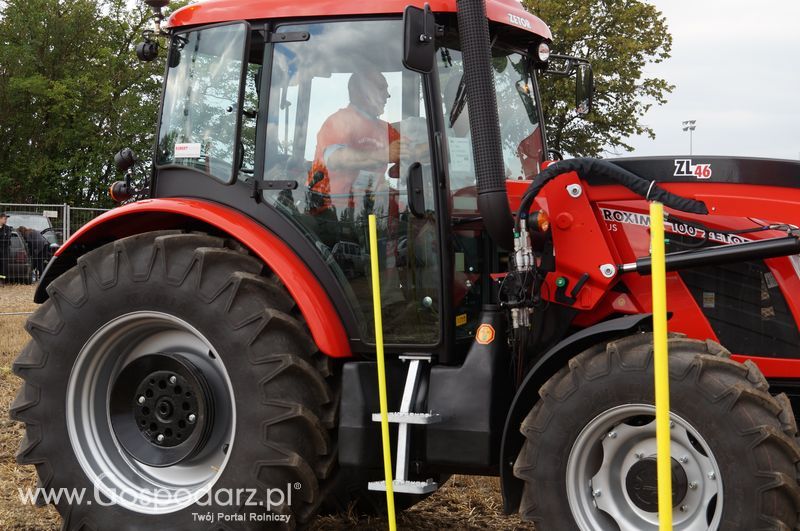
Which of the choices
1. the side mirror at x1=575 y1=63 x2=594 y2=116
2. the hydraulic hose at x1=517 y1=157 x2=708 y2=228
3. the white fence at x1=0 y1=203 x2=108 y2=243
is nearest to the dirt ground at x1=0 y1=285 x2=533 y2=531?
the hydraulic hose at x1=517 y1=157 x2=708 y2=228

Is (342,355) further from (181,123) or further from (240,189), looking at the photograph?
(181,123)

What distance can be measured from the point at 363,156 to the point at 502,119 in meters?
0.82

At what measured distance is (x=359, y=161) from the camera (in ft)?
13.3

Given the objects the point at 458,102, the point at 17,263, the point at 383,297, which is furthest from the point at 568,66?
the point at 17,263

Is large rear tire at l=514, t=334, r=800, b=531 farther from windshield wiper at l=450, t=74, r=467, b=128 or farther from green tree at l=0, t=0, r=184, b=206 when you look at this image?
green tree at l=0, t=0, r=184, b=206

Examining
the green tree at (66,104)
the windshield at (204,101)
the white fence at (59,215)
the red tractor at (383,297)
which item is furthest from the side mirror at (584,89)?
the green tree at (66,104)

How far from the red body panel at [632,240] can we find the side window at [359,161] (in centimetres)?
A: 56

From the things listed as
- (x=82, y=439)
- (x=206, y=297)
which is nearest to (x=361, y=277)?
(x=206, y=297)

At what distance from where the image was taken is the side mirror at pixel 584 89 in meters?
5.00

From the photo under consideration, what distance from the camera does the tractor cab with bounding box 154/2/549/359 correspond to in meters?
3.92

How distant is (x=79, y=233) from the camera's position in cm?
441

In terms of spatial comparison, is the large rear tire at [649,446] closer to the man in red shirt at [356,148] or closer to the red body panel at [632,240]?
the red body panel at [632,240]

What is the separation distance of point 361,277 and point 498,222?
0.72 meters

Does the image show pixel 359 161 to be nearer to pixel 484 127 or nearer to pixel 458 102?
pixel 458 102
